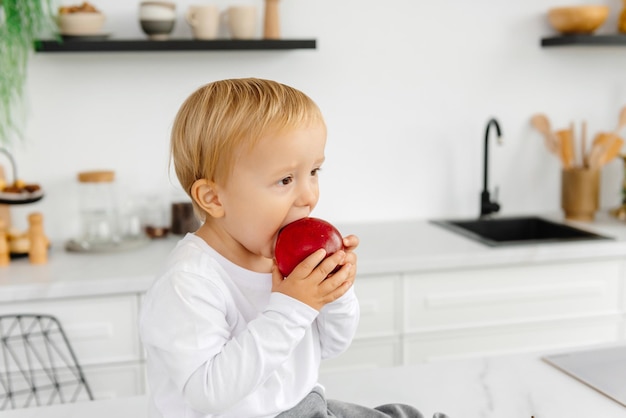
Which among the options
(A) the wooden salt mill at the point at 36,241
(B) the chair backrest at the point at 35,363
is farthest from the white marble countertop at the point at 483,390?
(A) the wooden salt mill at the point at 36,241

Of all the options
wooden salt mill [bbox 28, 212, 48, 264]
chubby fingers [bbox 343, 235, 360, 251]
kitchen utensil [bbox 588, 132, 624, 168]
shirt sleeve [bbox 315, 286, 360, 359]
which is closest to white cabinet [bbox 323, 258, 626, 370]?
kitchen utensil [bbox 588, 132, 624, 168]

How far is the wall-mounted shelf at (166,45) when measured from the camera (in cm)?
233

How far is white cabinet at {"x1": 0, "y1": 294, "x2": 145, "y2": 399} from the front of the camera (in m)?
2.09

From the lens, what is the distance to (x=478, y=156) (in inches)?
114

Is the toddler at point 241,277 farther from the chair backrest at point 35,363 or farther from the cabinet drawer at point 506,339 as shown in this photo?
the cabinet drawer at point 506,339

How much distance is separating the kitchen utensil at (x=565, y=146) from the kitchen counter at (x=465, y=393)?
175cm

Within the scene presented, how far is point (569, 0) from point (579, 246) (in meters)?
1.07

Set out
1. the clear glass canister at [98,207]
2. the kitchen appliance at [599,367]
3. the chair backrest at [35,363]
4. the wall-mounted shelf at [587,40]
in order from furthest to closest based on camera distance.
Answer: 1. the wall-mounted shelf at [587,40]
2. the clear glass canister at [98,207]
3. the chair backrest at [35,363]
4. the kitchen appliance at [599,367]

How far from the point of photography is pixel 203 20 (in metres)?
2.42

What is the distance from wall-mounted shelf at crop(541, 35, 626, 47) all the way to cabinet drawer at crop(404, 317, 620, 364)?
3.23 feet

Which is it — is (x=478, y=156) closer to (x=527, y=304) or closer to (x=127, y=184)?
(x=527, y=304)

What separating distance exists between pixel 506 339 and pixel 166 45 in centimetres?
143

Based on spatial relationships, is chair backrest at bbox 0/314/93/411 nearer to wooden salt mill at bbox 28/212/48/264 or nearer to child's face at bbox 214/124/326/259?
wooden salt mill at bbox 28/212/48/264

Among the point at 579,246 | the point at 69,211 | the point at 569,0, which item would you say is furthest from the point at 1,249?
the point at 569,0
